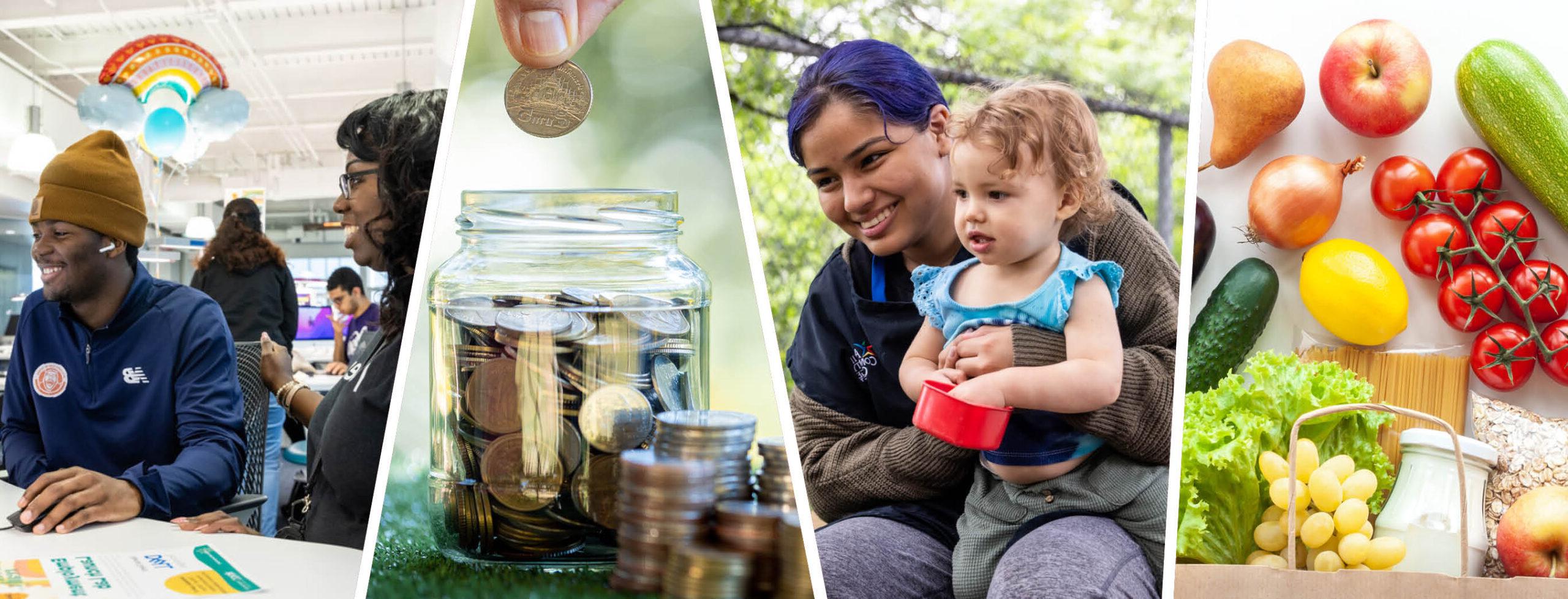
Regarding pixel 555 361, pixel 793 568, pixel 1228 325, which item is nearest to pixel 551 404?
pixel 555 361

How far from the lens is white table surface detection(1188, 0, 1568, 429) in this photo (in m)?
1.96

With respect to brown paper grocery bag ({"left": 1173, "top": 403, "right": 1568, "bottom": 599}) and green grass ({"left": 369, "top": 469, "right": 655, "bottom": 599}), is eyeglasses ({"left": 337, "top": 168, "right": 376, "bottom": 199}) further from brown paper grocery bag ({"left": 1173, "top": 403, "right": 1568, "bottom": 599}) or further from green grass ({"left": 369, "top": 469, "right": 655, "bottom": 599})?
brown paper grocery bag ({"left": 1173, "top": 403, "right": 1568, "bottom": 599})

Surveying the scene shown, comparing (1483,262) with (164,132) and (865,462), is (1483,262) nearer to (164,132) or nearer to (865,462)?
(865,462)

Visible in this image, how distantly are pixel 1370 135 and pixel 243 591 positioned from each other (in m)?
2.07

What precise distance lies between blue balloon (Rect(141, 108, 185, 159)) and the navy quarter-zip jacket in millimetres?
170

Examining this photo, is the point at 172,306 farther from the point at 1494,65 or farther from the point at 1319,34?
the point at 1494,65

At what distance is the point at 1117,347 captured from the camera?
80 cm

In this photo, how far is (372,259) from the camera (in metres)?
1.08

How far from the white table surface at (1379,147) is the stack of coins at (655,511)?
4.65 ft

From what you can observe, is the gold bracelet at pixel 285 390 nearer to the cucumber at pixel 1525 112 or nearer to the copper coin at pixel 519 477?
the copper coin at pixel 519 477

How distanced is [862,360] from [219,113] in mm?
1028

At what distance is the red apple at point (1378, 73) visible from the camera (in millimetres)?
1854

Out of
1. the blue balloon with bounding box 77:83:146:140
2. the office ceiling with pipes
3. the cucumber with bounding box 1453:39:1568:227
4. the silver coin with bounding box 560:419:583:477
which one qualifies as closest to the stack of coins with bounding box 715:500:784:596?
the silver coin with bounding box 560:419:583:477

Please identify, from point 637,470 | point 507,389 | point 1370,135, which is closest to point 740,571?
point 637,470
